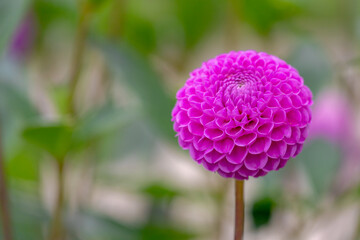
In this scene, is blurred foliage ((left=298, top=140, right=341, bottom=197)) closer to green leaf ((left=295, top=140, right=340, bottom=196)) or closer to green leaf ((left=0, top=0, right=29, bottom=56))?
green leaf ((left=295, top=140, right=340, bottom=196))

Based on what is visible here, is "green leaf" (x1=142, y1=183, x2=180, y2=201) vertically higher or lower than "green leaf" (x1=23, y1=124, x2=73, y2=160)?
lower

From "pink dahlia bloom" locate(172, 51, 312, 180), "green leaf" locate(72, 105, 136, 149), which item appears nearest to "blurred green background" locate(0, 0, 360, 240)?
"green leaf" locate(72, 105, 136, 149)

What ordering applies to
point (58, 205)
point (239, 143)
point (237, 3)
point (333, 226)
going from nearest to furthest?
point (239, 143), point (58, 205), point (237, 3), point (333, 226)

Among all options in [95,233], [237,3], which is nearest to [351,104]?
[237,3]

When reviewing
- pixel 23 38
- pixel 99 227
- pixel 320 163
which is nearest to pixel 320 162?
pixel 320 163

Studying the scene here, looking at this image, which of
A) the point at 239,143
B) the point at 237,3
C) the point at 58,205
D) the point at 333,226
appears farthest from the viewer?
the point at 333,226

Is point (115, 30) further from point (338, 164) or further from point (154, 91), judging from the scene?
point (338, 164)

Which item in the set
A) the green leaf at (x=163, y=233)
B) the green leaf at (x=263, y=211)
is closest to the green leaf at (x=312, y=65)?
the green leaf at (x=263, y=211)

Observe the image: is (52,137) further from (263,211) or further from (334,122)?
(334,122)
